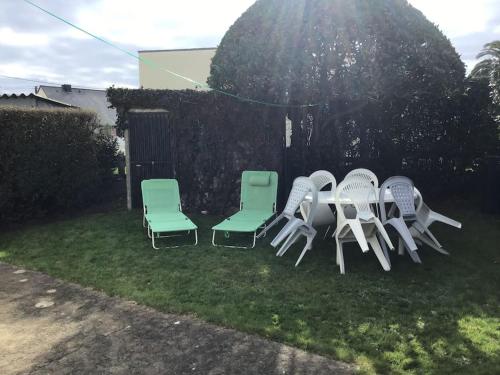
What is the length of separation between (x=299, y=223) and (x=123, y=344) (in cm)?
309

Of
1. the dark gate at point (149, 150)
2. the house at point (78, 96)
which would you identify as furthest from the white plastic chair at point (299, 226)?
the house at point (78, 96)

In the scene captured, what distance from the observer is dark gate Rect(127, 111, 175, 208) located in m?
9.47

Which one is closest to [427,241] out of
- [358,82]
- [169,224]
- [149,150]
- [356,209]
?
[356,209]

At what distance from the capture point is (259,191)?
800 cm

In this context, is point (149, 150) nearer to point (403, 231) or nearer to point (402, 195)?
point (402, 195)

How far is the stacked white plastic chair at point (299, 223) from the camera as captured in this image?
5883mm

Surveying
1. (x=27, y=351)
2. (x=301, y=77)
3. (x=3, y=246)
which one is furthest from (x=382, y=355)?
(x=3, y=246)

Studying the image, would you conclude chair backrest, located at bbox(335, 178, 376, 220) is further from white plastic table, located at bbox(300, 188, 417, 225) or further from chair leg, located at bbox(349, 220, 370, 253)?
chair leg, located at bbox(349, 220, 370, 253)

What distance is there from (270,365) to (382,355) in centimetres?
94

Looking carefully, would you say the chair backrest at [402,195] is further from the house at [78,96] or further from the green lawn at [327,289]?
the house at [78,96]

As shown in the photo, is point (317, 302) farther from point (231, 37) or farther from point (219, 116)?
point (231, 37)

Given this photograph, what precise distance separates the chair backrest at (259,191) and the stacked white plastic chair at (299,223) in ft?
4.53

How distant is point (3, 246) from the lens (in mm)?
7098

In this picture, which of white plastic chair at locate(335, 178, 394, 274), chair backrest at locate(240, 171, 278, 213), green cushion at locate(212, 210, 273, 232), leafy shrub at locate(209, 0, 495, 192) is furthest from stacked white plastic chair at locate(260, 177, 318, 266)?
leafy shrub at locate(209, 0, 495, 192)
